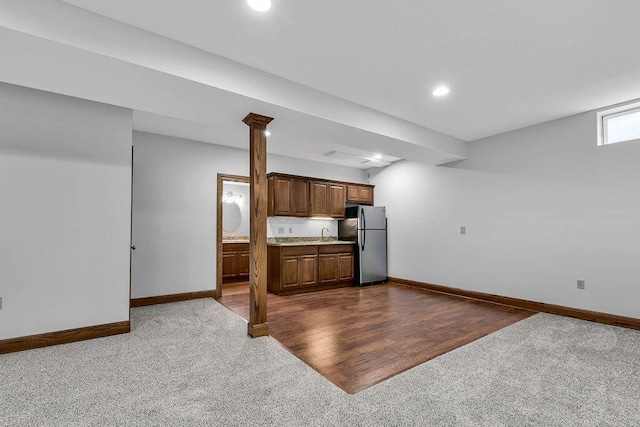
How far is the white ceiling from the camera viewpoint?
2.05 meters

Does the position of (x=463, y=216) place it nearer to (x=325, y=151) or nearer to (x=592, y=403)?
(x=325, y=151)

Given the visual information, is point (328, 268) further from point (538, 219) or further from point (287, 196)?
point (538, 219)

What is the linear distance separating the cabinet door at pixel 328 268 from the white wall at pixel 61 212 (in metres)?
3.18

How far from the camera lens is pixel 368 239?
6125 millimetres

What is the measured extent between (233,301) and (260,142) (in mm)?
2764

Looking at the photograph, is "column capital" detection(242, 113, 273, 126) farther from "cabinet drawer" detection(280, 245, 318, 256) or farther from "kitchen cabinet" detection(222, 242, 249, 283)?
"kitchen cabinet" detection(222, 242, 249, 283)

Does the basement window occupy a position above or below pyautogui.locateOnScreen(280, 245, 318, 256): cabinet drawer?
above

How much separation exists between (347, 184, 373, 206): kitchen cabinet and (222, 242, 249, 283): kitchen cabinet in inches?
107

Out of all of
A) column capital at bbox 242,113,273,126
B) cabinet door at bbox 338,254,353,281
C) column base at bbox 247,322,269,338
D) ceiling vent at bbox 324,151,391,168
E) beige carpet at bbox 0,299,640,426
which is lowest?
beige carpet at bbox 0,299,640,426

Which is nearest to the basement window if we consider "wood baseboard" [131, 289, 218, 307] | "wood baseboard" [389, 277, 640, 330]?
"wood baseboard" [389, 277, 640, 330]

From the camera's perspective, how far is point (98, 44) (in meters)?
2.10

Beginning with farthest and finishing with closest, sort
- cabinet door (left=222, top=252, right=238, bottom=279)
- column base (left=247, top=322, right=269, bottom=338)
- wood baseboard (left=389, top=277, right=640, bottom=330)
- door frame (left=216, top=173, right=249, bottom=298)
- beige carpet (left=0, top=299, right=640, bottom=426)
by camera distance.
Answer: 1. cabinet door (left=222, top=252, right=238, bottom=279)
2. door frame (left=216, top=173, right=249, bottom=298)
3. wood baseboard (left=389, top=277, right=640, bottom=330)
4. column base (left=247, top=322, right=269, bottom=338)
5. beige carpet (left=0, top=299, right=640, bottom=426)

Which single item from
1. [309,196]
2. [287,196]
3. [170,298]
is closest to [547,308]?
[309,196]

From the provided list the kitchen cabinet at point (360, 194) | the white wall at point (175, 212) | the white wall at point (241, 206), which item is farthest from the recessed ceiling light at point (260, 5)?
the white wall at point (241, 206)
